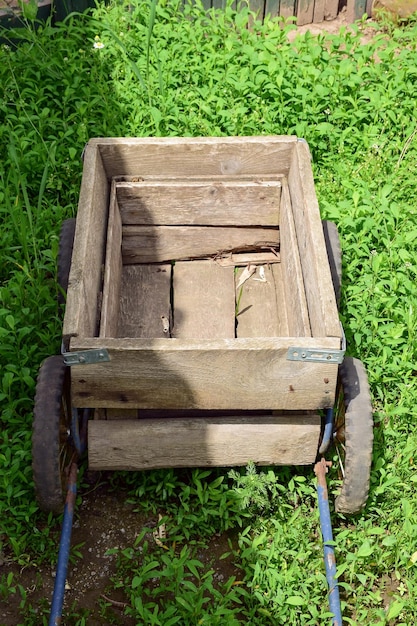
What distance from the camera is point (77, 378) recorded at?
117 inches

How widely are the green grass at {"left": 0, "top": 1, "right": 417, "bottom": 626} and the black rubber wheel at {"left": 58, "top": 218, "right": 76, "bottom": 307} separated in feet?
0.66

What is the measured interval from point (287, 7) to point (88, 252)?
164 inches

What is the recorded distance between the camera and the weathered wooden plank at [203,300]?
158 inches

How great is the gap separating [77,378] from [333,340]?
3.32 feet

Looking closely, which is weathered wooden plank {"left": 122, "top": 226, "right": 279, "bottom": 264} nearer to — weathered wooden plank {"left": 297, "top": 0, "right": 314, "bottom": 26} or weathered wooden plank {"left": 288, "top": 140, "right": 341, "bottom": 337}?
weathered wooden plank {"left": 288, "top": 140, "right": 341, "bottom": 337}

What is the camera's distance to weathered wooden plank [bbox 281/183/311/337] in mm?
3533

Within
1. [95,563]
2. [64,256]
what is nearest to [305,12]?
[64,256]

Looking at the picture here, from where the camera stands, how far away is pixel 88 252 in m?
3.36

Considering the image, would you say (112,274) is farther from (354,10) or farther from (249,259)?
(354,10)

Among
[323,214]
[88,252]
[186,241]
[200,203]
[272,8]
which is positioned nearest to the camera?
[88,252]

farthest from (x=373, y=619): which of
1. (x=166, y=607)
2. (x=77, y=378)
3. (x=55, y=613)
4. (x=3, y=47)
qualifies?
(x=3, y=47)

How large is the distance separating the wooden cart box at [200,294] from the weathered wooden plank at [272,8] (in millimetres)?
3035

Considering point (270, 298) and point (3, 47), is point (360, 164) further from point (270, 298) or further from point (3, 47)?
point (3, 47)

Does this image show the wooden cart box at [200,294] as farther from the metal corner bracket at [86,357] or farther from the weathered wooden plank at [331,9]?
the weathered wooden plank at [331,9]
